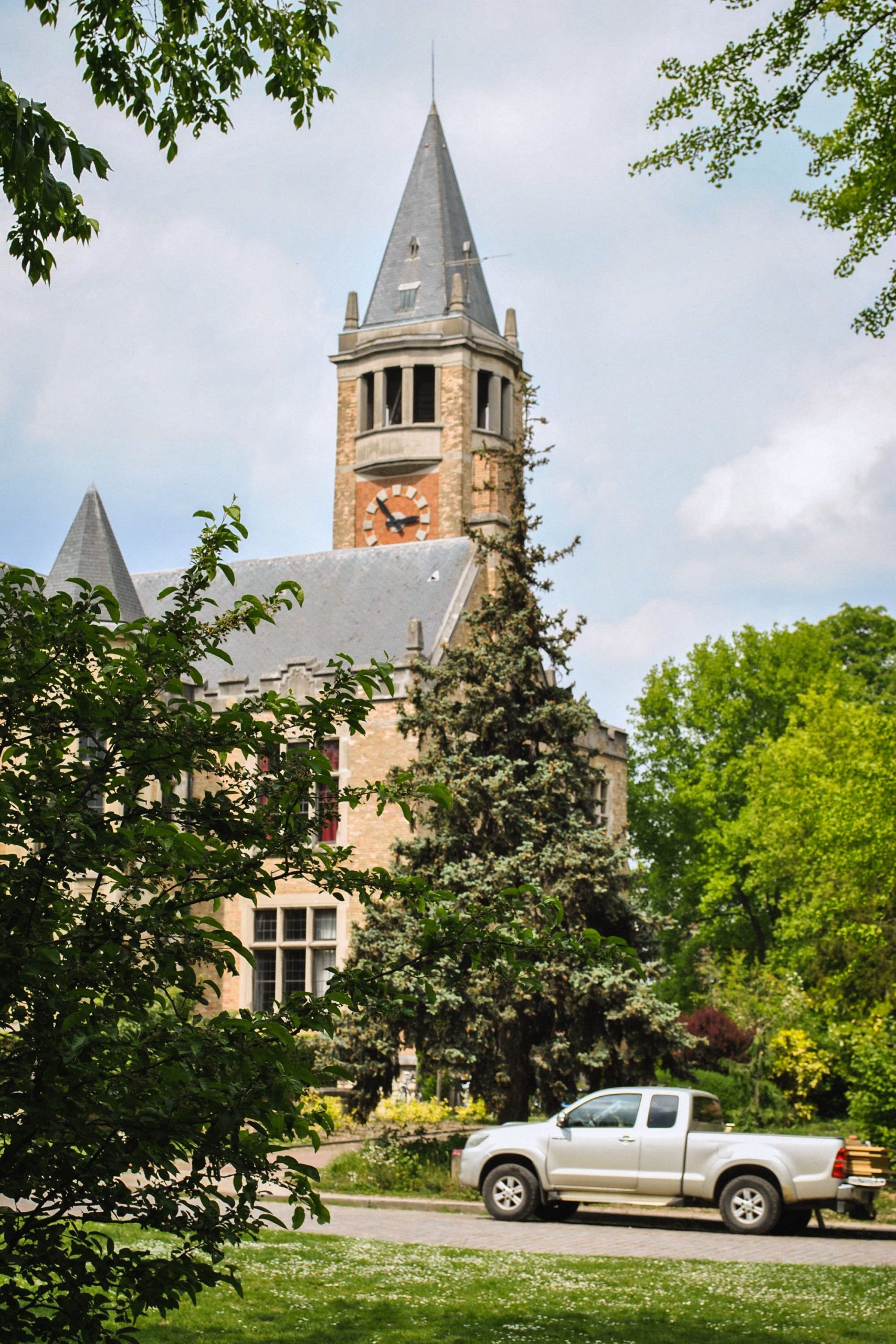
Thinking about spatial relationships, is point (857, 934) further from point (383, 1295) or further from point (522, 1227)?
point (383, 1295)

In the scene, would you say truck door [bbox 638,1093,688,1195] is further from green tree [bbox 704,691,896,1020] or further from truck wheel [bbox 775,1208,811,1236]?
green tree [bbox 704,691,896,1020]

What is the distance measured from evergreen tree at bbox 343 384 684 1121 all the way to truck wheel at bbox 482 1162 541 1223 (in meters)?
2.92

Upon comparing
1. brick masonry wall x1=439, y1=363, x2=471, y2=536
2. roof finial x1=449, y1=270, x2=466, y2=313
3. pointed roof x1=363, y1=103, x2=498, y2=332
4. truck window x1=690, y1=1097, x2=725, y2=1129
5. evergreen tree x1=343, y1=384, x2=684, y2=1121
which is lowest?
truck window x1=690, y1=1097, x2=725, y2=1129

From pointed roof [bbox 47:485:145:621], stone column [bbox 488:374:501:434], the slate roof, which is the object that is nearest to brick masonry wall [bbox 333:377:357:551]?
stone column [bbox 488:374:501:434]

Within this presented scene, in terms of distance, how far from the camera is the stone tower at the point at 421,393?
156 ft

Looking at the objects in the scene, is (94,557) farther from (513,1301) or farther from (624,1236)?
(513,1301)

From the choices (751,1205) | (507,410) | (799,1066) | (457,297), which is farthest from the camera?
(507,410)

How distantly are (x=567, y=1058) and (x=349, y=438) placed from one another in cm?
3333

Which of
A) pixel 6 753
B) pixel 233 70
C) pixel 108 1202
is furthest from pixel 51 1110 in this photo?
pixel 233 70

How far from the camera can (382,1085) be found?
2005cm

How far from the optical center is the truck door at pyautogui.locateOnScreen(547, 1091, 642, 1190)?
15.6m

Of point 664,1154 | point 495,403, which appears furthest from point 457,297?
point 664,1154

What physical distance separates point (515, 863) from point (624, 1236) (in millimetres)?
6249

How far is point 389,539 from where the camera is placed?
47.9m
